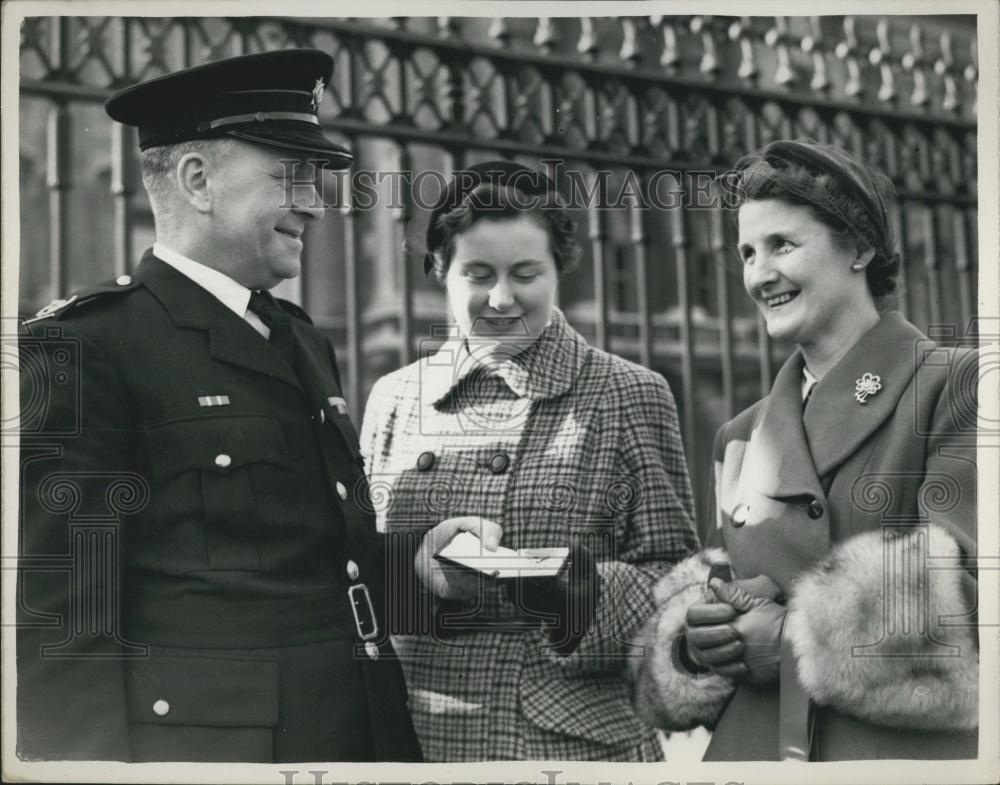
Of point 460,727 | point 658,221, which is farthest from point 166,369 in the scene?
point 658,221

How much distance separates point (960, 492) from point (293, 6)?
2.23m

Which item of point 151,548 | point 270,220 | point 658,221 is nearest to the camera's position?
point 151,548

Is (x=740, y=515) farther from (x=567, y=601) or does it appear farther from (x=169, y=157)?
(x=169, y=157)

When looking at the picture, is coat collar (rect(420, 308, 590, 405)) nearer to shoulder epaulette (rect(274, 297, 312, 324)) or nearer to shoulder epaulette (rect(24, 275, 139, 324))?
shoulder epaulette (rect(274, 297, 312, 324))

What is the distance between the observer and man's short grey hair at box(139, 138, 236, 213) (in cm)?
305

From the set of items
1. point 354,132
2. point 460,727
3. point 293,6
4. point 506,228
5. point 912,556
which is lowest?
point 460,727

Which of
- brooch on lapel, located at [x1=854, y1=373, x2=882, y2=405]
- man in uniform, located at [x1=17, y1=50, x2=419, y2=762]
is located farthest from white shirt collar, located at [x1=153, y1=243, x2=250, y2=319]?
brooch on lapel, located at [x1=854, y1=373, x2=882, y2=405]

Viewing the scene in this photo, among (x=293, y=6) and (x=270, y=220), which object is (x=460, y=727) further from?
(x=293, y=6)

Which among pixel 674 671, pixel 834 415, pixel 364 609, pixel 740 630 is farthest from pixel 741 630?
pixel 364 609

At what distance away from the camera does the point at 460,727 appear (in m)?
3.14

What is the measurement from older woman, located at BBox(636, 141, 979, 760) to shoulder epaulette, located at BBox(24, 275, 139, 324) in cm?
151

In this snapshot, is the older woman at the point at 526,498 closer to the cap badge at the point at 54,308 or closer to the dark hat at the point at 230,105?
the dark hat at the point at 230,105

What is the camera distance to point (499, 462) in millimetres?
3225

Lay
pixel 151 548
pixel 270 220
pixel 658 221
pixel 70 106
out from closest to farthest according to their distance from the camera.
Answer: pixel 151 548, pixel 270 220, pixel 70 106, pixel 658 221
